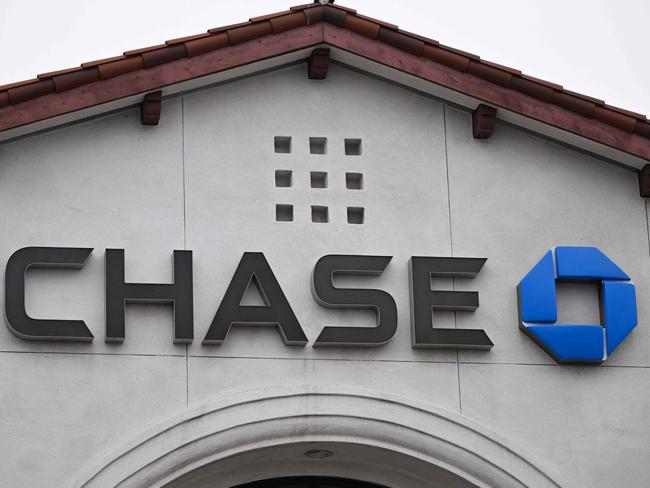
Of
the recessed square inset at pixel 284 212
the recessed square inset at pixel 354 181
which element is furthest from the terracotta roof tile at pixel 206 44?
the recessed square inset at pixel 354 181

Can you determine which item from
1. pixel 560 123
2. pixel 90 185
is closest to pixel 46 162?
pixel 90 185

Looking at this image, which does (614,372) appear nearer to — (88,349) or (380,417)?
(380,417)

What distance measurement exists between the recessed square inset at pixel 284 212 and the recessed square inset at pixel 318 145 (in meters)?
0.70

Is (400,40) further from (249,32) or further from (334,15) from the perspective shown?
(249,32)

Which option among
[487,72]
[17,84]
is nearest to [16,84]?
[17,84]

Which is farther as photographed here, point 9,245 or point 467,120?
point 467,120

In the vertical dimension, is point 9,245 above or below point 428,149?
below

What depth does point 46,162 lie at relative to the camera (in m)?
14.4

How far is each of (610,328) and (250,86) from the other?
4.35 meters

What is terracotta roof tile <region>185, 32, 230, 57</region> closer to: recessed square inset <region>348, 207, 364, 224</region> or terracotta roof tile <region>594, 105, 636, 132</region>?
recessed square inset <region>348, 207, 364, 224</region>

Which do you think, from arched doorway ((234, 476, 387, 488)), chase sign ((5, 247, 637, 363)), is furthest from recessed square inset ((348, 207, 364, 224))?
arched doorway ((234, 476, 387, 488))

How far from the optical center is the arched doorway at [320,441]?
13.8m

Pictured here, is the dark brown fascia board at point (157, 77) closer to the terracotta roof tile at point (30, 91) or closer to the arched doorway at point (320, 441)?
the terracotta roof tile at point (30, 91)

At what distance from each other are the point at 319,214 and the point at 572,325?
2.74 metres
